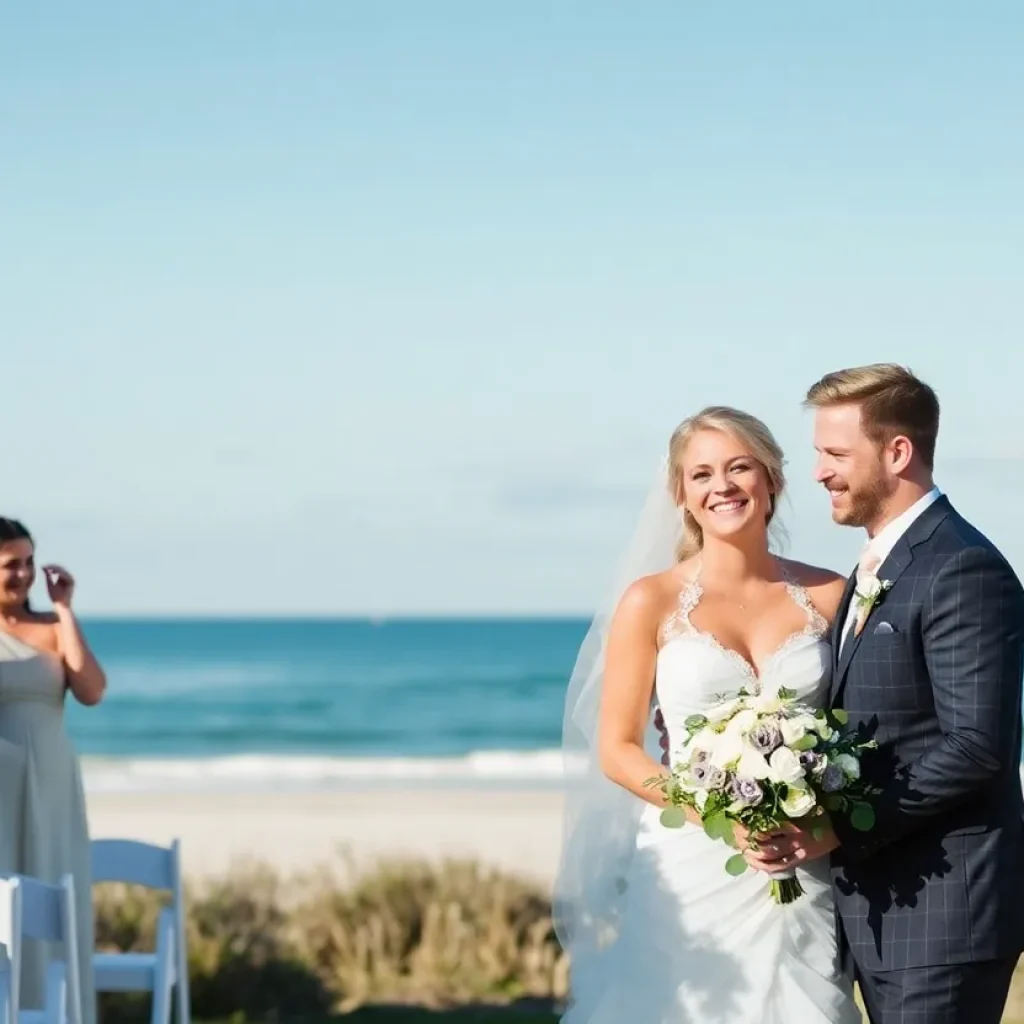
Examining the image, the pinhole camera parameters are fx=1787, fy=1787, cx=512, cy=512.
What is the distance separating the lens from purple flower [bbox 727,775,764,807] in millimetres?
4078

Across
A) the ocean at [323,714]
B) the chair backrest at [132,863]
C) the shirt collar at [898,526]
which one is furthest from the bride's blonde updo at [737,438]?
the ocean at [323,714]

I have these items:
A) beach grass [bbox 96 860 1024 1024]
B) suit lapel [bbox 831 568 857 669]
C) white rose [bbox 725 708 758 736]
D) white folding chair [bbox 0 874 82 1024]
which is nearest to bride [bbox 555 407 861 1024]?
suit lapel [bbox 831 568 857 669]

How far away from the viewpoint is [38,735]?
7.12 metres

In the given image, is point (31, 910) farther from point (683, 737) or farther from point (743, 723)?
point (743, 723)

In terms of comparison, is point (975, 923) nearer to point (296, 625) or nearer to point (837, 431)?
point (837, 431)

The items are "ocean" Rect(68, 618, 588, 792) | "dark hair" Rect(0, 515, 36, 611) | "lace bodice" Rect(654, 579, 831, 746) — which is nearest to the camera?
"lace bodice" Rect(654, 579, 831, 746)

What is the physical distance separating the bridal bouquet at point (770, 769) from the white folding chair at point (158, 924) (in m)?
2.93

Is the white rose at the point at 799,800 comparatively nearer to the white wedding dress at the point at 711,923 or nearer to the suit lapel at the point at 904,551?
the suit lapel at the point at 904,551

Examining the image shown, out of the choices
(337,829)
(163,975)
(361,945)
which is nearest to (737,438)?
(163,975)

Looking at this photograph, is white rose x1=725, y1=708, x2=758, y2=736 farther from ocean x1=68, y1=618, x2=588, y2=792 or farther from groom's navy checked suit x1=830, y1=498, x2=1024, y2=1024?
ocean x1=68, y1=618, x2=588, y2=792

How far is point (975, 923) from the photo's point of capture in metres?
4.14

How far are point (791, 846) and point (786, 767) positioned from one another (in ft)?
1.08

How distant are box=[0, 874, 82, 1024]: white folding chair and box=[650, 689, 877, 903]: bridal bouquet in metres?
1.72

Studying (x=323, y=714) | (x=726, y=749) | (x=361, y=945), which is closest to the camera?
(x=726, y=749)
